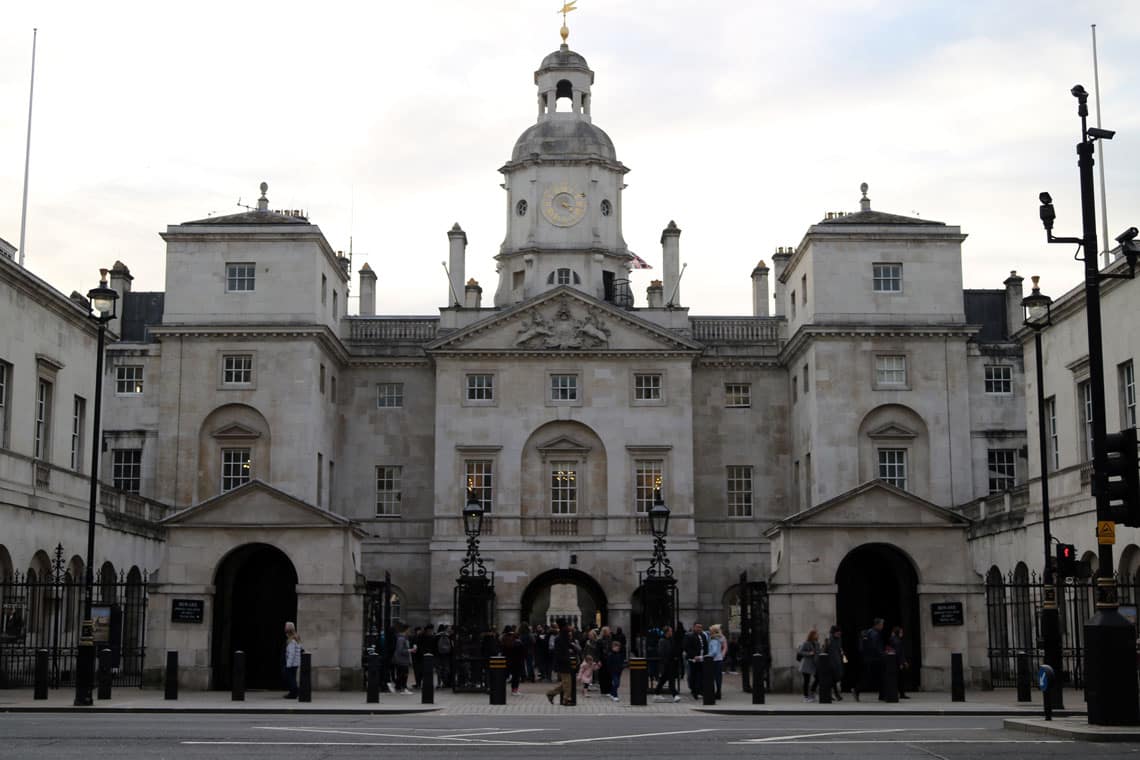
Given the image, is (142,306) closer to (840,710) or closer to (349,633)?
(349,633)

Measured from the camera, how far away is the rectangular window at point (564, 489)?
56375 mm

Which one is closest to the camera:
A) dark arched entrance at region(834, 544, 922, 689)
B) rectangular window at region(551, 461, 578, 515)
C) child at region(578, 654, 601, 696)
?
child at region(578, 654, 601, 696)

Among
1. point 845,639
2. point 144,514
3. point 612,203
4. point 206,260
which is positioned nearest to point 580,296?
point 612,203

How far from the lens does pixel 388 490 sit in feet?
193

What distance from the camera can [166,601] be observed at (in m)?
33.6

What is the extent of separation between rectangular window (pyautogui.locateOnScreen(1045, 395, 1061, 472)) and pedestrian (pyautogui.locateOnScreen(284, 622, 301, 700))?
2092cm

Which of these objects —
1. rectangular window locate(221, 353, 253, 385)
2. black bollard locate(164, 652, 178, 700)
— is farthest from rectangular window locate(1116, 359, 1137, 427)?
rectangular window locate(221, 353, 253, 385)

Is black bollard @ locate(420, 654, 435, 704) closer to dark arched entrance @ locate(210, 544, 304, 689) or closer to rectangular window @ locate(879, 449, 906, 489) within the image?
dark arched entrance @ locate(210, 544, 304, 689)

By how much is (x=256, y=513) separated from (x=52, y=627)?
26.5 feet

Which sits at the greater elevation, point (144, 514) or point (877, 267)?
point (877, 267)

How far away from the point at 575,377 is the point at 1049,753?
40.4 metres

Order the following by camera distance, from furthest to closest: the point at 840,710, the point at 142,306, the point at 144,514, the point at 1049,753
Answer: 1. the point at 142,306
2. the point at 144,514
3. the point at 840,710
4. the point at 1049,753

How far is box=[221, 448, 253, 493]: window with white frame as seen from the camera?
53.9m

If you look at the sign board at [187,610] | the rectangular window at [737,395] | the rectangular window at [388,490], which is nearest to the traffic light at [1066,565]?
the sign board at [187,610]
